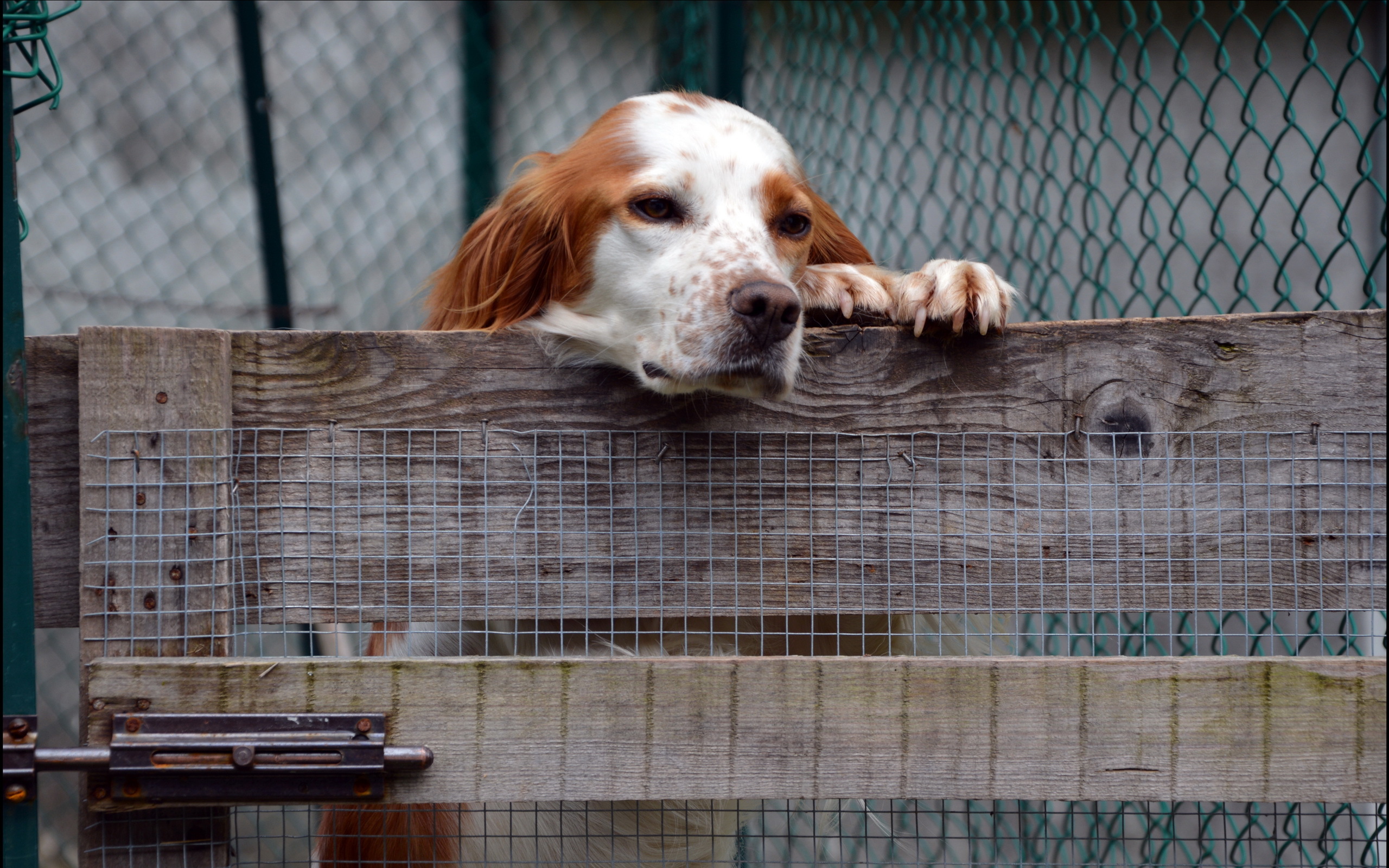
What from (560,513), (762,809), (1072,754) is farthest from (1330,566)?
(560,513)

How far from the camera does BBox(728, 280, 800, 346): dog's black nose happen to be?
1.29 meters

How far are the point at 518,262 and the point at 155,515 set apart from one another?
0.81m

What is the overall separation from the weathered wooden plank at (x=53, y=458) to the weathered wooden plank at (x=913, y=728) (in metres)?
0.45

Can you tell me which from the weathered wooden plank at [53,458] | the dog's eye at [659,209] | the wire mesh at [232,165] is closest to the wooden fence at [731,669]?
the weathered wooden plank at [53,458]

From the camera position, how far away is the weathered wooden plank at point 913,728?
108 cm

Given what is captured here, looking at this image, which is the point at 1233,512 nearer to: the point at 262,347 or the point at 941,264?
the point at 941,264

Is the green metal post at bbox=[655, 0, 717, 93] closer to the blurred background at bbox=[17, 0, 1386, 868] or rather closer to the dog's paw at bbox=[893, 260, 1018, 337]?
the blurred background at bbox=[17, 0, 1386, 868]

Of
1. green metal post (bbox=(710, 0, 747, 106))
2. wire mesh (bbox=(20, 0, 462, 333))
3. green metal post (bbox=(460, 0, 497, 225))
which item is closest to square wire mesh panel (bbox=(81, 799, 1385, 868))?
wire mesh (bbox=(20, 0, 462, 333))

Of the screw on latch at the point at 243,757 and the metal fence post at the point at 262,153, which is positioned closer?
the screw on latch at the point at 243,757

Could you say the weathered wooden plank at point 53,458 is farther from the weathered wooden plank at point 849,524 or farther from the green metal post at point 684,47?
the green metal post at point 684,47

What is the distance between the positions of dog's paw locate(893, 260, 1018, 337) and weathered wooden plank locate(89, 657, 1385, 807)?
1.34 ft

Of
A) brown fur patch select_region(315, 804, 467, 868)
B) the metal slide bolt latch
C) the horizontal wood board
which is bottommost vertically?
brown fur patch select_region(315, 804, 467, 868)

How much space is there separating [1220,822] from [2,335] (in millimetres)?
3333

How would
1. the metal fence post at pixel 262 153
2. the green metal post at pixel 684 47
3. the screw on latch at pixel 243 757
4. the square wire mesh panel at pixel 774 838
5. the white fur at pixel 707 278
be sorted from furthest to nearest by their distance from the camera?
the green metal post at pixel 684 47
the metal fence post at pixel 262 153
the white fur at pixel 707 278
the square wire mesh panel at pixel 774 838
the screw on latch at pixel 243 757
